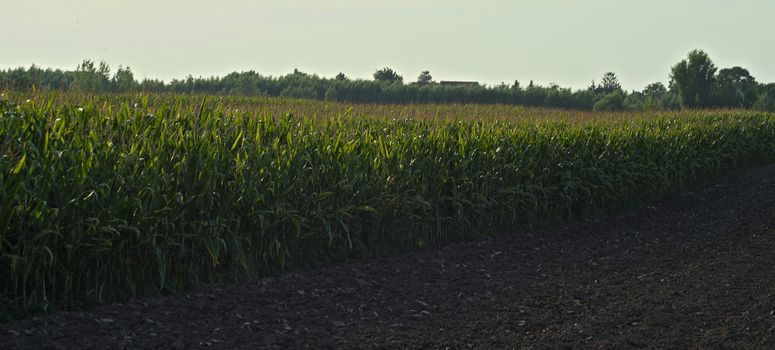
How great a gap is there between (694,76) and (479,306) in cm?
4738

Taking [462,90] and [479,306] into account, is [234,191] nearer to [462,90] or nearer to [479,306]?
[479,306]

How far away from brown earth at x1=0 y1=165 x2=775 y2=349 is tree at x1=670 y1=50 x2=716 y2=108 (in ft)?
141

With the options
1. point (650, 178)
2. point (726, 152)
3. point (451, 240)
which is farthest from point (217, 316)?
point (726, 152)

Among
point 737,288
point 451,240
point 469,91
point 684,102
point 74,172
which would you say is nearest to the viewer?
point 74,172

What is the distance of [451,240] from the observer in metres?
10.4

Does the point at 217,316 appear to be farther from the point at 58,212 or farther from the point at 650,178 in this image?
the point at 650,178

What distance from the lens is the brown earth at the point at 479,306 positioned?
248 inches

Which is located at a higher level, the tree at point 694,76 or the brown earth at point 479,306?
the tree at point 694,76

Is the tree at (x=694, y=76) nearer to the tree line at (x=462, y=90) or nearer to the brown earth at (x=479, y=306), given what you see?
the tree line at (x=462, y=90)

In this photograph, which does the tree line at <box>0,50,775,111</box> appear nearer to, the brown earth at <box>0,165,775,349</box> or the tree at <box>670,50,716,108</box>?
the tree at <box>670,50,716,108</box>

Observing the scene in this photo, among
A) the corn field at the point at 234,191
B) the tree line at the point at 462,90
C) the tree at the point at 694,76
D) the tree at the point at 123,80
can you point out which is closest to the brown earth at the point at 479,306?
the corn field at the point at 234,191

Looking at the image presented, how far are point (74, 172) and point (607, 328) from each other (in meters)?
4.08

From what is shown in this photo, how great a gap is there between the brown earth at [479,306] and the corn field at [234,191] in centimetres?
30

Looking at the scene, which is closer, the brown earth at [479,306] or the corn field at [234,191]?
the brown earth at [479,306]
